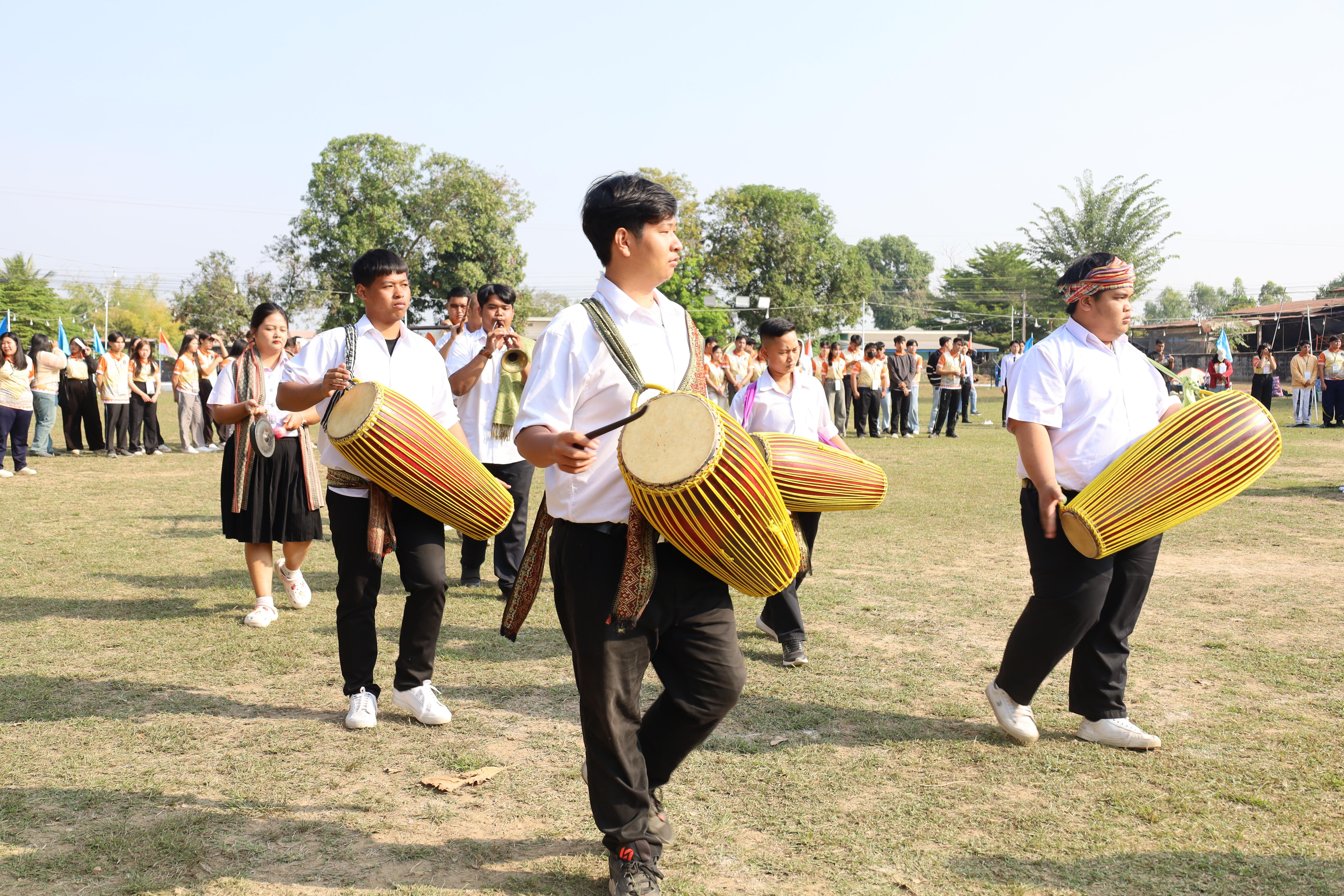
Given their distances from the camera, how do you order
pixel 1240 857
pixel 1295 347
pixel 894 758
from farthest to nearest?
pixel 1295 347
pixel 894 758
pixel 1240 857

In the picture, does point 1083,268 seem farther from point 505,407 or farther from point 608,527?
point 505,407

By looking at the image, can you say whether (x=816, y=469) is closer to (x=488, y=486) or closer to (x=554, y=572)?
(x=488, y=486)

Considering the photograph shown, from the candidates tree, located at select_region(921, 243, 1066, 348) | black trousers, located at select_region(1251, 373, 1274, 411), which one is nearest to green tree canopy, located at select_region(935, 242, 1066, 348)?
tree, located at select_region(921, 243, 1066, 348)

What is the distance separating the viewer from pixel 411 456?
399 cm

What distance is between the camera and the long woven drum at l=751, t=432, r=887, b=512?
4.06m

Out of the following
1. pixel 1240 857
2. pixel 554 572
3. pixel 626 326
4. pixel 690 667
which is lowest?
pixel 1240 857

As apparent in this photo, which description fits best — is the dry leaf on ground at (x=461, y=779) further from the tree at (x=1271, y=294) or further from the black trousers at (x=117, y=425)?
the tree at (x=1271, y=294)

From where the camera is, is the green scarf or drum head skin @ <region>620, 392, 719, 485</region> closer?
drum head skin @ <region>620, 392, 719, 485</region>

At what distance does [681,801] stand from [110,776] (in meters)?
2.07

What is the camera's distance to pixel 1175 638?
5.45 metres

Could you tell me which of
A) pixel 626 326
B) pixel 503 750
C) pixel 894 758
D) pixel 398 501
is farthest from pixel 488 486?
pixel 894 758

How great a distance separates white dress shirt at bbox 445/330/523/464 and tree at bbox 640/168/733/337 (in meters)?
40.5

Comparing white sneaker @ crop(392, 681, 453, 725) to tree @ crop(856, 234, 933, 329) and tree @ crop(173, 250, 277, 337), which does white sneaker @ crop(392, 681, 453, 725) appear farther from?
tree @ crop(856, 234, 933, 329)

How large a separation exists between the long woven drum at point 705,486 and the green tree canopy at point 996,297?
64267 millimetres
